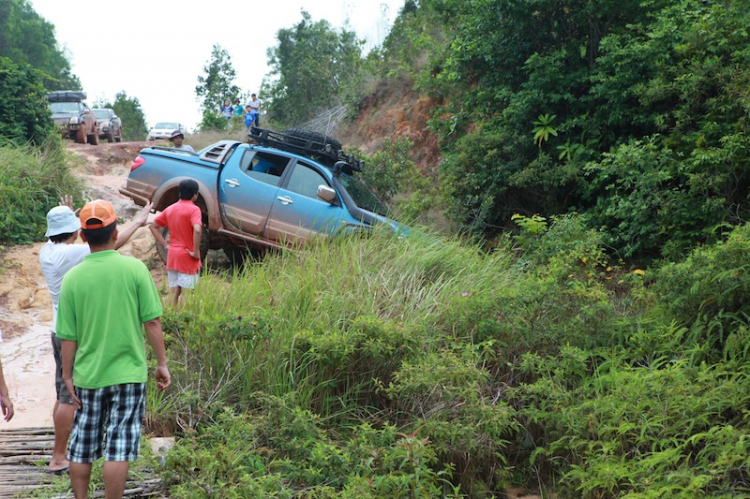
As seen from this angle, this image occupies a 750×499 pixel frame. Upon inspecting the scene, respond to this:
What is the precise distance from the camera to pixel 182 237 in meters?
7.52

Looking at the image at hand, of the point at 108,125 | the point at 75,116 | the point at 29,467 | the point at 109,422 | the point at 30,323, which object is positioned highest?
the point at 75,116

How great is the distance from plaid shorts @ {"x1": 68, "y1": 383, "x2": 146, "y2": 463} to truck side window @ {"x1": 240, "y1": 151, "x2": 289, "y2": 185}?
6.67 meters

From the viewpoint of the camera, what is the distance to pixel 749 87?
331 inches

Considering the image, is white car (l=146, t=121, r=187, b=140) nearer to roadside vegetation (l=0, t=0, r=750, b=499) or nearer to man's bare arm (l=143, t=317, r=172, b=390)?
roadside vegetation (l=0, t=0, r=750, b=499)

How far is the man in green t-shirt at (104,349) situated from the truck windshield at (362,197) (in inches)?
247

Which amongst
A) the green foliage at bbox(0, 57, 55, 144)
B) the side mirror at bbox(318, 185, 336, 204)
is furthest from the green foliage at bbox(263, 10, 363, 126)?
the side mirror at bbox(318, 185, 336, 204)

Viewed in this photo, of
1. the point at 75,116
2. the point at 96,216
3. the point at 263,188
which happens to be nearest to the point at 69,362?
the point at 96,216

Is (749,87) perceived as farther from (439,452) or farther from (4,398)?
(4,398)

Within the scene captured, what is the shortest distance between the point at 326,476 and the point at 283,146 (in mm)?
6812

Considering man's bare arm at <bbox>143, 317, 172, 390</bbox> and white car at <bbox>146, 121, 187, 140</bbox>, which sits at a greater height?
man's bare arm at <bbox>143, 317, 172, 390</bbox>

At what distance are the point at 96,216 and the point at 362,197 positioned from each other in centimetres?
662

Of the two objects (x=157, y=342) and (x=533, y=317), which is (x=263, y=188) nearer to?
Answer: (x=533, y=317)

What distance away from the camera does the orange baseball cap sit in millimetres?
3900

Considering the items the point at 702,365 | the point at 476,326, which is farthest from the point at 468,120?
the point at 702,365
